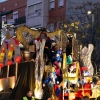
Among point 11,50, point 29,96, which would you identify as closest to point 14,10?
point 11,50

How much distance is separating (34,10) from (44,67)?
94.8ft

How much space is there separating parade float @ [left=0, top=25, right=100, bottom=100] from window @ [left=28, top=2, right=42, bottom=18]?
25237 millimetres

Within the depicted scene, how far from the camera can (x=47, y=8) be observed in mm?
45875

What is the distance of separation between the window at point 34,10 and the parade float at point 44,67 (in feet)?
82.8

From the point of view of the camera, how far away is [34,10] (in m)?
46.8

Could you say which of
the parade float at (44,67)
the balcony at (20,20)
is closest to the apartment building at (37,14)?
the balcony at (20,20)

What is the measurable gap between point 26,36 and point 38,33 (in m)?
0.56

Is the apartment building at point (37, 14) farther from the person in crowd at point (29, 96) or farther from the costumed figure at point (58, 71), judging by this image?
the person in crowd at point (29, 96)

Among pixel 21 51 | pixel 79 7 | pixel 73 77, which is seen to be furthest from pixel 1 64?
pixel 79 7

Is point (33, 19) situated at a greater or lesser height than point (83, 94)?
greater

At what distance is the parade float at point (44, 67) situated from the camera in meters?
17.7

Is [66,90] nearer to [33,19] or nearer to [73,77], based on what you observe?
[73,77]

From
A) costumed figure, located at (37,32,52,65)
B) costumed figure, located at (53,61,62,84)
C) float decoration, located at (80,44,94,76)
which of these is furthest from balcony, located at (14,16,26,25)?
costumed figure, located at (53,61,62,84)

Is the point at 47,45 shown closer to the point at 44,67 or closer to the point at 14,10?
the point at 44,67
